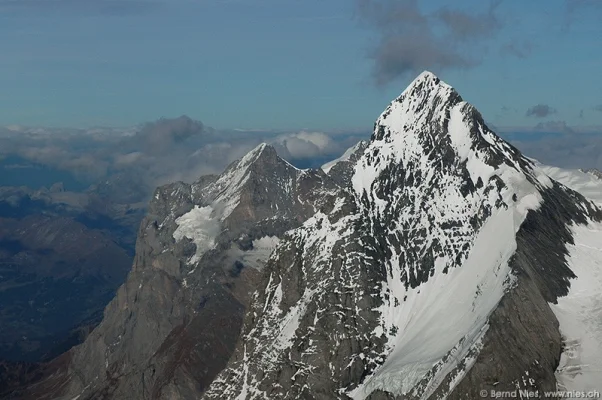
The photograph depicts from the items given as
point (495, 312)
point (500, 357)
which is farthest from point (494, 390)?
point (495, 312)

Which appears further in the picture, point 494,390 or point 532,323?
point 532,323

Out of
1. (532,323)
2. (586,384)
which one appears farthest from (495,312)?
(586,384)

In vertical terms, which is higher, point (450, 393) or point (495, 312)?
point (495, 312)

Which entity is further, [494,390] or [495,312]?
[495,312]

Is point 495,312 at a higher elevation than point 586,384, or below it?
higher

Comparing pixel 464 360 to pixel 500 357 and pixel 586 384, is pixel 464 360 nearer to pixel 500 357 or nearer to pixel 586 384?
pixel 500 357

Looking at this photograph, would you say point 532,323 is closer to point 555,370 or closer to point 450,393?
point 555,370

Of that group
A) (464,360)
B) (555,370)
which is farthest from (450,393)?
(555,370)
